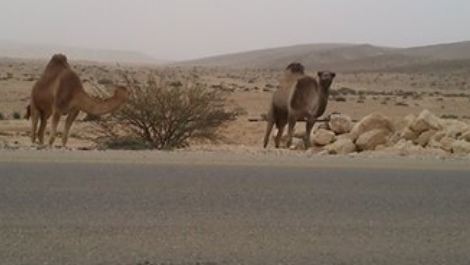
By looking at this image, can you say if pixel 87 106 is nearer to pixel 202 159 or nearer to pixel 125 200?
pixel 202 159

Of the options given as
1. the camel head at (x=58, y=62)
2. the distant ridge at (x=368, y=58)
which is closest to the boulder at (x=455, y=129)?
the camel head at (x=58, y=62)

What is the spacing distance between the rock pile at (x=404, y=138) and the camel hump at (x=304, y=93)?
118 cm

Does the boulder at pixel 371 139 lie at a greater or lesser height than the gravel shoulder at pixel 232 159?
lesser

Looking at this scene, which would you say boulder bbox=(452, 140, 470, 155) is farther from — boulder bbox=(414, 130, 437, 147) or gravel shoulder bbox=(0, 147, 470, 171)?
gravel shoulder bbox=(0, 147, 470, 171)

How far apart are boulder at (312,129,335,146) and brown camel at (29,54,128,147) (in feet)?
18.5

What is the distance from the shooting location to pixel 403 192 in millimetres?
9984

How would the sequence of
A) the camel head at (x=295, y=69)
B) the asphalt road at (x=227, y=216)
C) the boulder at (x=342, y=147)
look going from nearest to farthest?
the asphalt road at (x=227, y=216)
the boulder at (x=342, y=147)
the camel head at (x=295, y=69)

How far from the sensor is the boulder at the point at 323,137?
2041 centimetres

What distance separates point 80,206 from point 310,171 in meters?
4.21

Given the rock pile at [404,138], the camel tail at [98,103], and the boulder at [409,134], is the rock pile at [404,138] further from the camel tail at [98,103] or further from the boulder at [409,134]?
the camel tail at [98,103]

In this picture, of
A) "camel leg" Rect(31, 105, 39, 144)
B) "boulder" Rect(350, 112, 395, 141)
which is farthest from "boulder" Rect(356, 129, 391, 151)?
"camel leg" Rect(31, 105, 39, 144)

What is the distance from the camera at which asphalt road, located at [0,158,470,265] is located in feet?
22.4

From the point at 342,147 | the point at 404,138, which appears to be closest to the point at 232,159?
the point at 342,147

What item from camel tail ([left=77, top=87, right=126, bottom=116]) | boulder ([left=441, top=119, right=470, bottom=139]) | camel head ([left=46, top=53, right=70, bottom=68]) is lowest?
boulder ([left=441, top=119, right=470, bottom=139])
